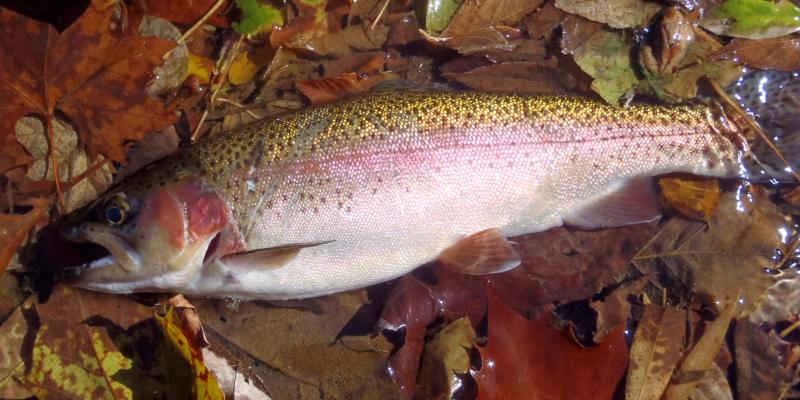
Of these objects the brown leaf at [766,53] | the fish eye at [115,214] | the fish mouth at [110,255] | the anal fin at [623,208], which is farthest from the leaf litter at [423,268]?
the fish eye at [115,214]

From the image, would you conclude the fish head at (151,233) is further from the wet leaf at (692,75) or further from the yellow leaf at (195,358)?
the wet leaf at (692,75)

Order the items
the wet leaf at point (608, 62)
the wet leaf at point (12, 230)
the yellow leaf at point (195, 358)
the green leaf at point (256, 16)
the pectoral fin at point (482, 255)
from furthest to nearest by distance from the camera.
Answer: the green leaf at point (256, 16)
the wet leaf at point (608, 62)
the pectoral fin at point (482, 255)
the wet leaf at point (12, 230)
the yellow leaf at point (195, 358)

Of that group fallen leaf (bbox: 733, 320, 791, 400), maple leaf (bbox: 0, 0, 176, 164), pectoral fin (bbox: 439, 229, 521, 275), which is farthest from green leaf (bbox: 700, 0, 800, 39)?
maple leaf (bbox: 0, 0, 176, 164)

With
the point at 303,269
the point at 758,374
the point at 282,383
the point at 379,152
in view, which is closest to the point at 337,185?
the point at 379,152

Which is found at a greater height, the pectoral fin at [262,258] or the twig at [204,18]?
the twig at [204,18]

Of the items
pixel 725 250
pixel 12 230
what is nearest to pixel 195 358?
pixel 12 230

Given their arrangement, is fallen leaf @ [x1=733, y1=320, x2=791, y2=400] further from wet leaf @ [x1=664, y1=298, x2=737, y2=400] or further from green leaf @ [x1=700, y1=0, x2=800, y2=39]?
green leaf @ [x1=700, y1=0, x2=800, y2=39]

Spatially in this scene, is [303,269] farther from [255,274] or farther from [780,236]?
[780,236]
